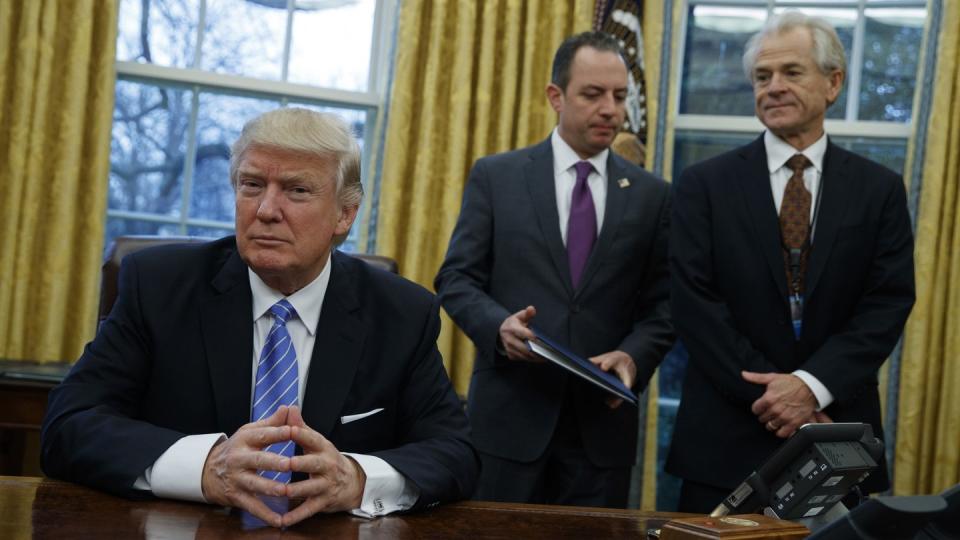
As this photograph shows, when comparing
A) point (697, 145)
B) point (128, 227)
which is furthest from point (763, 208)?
point (128, 227)

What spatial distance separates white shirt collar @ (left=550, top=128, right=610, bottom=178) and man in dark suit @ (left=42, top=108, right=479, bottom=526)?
117cm

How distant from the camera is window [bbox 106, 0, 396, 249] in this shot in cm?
458

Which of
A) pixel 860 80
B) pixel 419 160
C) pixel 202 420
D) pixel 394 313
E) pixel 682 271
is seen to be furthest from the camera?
pixel 860 80

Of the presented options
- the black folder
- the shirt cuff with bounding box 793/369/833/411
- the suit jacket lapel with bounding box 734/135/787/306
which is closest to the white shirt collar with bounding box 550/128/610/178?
the suit jacket lapel with bounding box 734/135/787/306

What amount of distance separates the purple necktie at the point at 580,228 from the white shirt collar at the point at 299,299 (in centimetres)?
114

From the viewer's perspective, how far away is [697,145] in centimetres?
496

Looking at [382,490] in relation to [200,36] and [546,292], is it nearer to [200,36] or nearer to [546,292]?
[546,292]

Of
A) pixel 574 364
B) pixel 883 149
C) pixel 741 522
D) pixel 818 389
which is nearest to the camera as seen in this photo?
pixel 741 522

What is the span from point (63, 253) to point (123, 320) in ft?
7.83

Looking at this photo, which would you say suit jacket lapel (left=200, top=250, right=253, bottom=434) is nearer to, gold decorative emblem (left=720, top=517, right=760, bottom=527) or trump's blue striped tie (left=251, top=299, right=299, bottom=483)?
trump's blue striped tie (left=251, top=299, right=299, bottom=483)

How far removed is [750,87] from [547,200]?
2186 millimetres

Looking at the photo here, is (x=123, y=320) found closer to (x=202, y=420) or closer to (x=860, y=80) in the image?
(x=202, y=420)

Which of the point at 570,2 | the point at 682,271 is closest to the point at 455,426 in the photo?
the point at 682,271

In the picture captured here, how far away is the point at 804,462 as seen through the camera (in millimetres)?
1562
